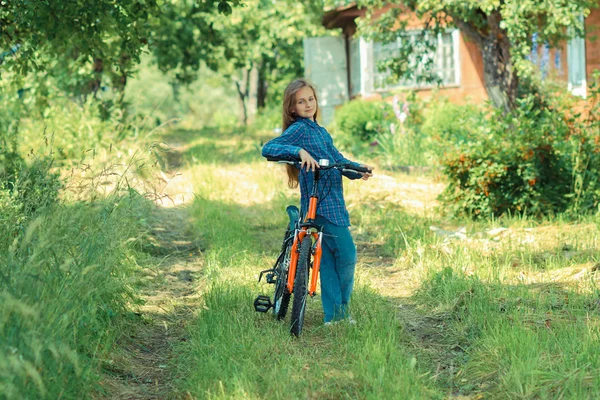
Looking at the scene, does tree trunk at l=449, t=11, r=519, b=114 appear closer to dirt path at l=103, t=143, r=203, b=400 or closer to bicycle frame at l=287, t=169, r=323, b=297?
dirt path at l=103, t=143, r=203, b=400

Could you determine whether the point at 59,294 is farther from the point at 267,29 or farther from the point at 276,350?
the point at 267,29

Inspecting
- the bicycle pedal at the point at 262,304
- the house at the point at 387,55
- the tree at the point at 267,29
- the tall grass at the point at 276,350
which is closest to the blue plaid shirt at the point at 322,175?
the bicycle pedal at the point at 262,304

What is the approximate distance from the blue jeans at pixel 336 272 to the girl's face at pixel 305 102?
67 centimetres

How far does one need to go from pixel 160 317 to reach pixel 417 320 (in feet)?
5.94

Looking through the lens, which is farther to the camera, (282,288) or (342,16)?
(342,16)

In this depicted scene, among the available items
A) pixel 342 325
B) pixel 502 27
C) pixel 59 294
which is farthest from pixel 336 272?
pixel 502 27

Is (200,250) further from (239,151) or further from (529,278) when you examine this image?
(239,151)

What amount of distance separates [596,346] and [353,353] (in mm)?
1290

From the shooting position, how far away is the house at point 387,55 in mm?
15672

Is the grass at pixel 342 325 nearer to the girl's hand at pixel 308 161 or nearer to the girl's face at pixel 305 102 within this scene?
the girl's hand at pixel 308 161

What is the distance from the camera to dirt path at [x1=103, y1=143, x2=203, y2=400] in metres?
4.60

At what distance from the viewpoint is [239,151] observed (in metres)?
16.0

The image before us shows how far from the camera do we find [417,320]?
18.6 feet

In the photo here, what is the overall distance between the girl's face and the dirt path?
1.07 meters
